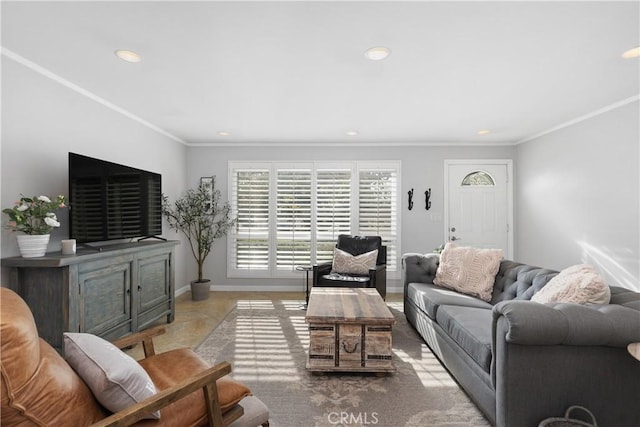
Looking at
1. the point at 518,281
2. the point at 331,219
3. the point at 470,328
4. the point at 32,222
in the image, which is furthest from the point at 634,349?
the point at 331,219

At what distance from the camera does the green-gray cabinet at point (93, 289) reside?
2303 millimetres

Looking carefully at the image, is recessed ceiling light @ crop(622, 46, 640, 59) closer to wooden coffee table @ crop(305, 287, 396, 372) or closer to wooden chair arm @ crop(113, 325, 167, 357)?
wooden coffee table @ crop(305, 287, 396, 372)

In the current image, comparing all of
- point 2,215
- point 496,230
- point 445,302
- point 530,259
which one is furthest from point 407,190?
point 2,215

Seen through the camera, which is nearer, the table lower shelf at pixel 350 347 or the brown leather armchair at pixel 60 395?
the brown leather armchair at pixel 60 395

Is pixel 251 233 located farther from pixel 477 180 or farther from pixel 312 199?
pixel 477 180

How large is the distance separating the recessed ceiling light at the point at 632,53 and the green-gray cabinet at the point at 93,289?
4.26m

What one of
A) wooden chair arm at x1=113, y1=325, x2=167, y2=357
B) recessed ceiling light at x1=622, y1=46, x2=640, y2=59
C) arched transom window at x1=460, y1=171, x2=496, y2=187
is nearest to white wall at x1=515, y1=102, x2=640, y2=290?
arched transom window at x1=460, y1=171, x2=496, y2=187

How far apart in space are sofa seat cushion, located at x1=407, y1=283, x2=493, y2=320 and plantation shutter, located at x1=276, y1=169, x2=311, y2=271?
2130mm

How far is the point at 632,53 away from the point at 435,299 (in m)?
2.34

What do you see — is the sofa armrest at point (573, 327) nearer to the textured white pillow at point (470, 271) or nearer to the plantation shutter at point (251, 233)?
the textured white pillow at point (470, 271)

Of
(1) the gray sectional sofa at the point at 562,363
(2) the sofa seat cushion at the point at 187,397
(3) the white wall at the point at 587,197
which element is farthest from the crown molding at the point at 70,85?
(3) the white wall at the point at 587,197

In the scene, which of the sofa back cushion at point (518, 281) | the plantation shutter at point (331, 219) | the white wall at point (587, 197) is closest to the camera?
the sofa back cushion at point (518, 281)

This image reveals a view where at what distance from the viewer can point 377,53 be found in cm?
229

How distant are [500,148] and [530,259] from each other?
5.85ft
